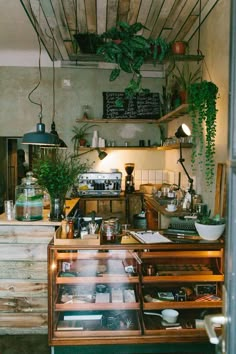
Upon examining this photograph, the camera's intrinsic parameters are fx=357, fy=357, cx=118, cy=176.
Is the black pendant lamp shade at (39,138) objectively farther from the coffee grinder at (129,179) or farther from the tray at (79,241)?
the coffee grinder at (129,179)

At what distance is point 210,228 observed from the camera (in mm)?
2670

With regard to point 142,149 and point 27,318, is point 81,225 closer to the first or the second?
point 27,318

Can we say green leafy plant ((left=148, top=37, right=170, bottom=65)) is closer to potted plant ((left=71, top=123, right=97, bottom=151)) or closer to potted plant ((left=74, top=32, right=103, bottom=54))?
potted plant ((left=74, top=32, right=103, bottom=54))

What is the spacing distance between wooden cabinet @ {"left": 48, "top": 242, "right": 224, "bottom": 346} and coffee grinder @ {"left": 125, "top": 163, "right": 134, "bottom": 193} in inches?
132

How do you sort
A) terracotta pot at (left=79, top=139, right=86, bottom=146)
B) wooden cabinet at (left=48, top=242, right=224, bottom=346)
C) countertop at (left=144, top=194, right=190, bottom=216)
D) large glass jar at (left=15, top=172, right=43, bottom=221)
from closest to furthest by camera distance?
wooden cabinet at (left=48, top=242, right=224, bottom=346)
large glass jar at (left=15, top=172, right=43, bottom=221)
countertop at (left=144, top=194, right=190, bottom=216)
terracotta pot at (left=79, top=139, right=86, bottom=146)

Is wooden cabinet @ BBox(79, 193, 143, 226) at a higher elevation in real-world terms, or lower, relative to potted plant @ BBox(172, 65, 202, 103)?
lower

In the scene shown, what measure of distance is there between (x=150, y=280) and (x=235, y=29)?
1.97m

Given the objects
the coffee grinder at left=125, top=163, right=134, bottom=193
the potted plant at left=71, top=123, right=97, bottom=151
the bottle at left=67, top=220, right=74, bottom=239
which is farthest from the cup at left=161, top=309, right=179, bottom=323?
the potted plant at left=71, top=123, right=97, bottom=151

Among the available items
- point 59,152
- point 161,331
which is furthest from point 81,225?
point 59,152

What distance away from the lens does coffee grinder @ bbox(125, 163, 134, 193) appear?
6193 millimetres

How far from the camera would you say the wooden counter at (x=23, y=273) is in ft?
10.5

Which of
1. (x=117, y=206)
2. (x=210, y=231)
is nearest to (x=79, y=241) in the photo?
(x=210, y=231)

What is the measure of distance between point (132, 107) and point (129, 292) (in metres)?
4.21

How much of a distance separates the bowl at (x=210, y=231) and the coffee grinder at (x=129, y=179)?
3.47 metres
